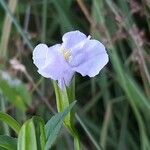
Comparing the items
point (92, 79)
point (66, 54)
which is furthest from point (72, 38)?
point (92, 79)

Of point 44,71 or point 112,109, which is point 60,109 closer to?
point 44,71

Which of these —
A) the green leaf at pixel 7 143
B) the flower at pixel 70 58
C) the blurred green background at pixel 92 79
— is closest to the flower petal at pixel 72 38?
the flower at pixel 70 58

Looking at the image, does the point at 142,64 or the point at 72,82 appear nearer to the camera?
the point at 72,82

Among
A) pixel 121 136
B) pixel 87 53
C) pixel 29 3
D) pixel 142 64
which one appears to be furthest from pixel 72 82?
pixel 29 3

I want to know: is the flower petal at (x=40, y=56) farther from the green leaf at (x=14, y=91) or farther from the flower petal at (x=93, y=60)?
the green leaf at (x=14, y=91)

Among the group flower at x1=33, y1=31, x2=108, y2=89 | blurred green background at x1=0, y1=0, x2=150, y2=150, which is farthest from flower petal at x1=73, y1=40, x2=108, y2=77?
blurred green background at x1=0, y1=0, x2=150, y2=150

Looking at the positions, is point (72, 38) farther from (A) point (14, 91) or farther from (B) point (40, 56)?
(A) point (14, 91)
